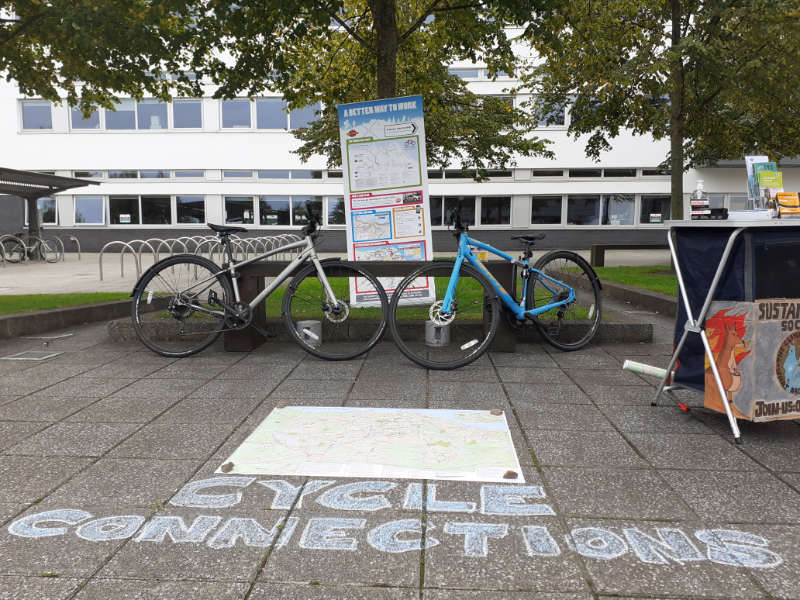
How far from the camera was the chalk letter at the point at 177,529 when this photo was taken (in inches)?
90.4

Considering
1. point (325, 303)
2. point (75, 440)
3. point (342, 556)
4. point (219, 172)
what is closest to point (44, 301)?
point (325, 303)

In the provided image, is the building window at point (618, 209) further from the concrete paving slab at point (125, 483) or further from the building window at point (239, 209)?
Result: the concrete paving slab at point (125, 483)

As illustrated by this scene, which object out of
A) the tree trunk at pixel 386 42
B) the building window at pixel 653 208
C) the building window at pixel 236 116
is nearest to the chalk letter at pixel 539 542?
the tree trunk at pixel 386 42

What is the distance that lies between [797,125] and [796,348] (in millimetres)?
13478

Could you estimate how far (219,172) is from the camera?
27016mm

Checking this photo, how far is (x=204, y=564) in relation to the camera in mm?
2127

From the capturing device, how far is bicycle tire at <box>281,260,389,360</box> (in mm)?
5355

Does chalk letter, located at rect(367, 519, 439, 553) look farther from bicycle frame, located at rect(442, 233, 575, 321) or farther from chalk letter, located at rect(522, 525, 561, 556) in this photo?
bicycle frame, located at rect(442, 233, 575, 321)

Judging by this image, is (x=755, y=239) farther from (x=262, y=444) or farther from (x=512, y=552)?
(x=262, y=444)

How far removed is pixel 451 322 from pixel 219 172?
23734mm

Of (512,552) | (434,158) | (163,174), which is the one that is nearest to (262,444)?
(512,552)

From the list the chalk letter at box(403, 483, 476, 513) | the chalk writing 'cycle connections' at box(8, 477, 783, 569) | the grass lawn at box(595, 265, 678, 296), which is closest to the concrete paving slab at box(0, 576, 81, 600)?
the chalk writing 'cycle connections' at box(8, 477, 783, 569)

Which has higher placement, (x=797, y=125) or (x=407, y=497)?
(x=797, y=125)

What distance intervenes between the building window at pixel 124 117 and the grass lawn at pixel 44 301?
67.3 feet
